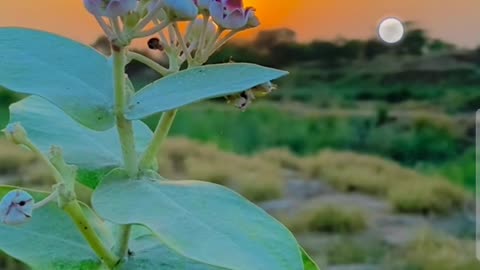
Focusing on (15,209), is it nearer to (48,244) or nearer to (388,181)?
(48,244)

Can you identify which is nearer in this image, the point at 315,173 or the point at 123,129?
the point at 123,129

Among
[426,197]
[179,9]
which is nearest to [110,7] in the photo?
[179,9]

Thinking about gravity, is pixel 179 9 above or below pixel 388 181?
above

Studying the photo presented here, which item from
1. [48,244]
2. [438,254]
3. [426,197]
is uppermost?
[48,244]

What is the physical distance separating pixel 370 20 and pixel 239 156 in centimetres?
48

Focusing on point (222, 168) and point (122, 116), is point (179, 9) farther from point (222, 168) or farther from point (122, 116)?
point (222, 168)

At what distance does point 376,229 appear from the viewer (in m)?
2.33

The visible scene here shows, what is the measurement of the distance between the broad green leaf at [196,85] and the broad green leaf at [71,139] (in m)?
Result: 0.04

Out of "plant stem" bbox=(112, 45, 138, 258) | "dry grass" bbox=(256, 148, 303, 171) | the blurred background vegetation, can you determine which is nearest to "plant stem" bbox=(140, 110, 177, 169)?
"plant stem" bbox=(112, 45, 138, 258)

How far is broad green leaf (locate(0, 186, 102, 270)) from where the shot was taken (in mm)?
260

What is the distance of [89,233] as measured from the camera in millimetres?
240

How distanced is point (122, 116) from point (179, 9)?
0.11 feet

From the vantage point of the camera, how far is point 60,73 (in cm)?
24

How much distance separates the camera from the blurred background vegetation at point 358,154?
2.23 meters
